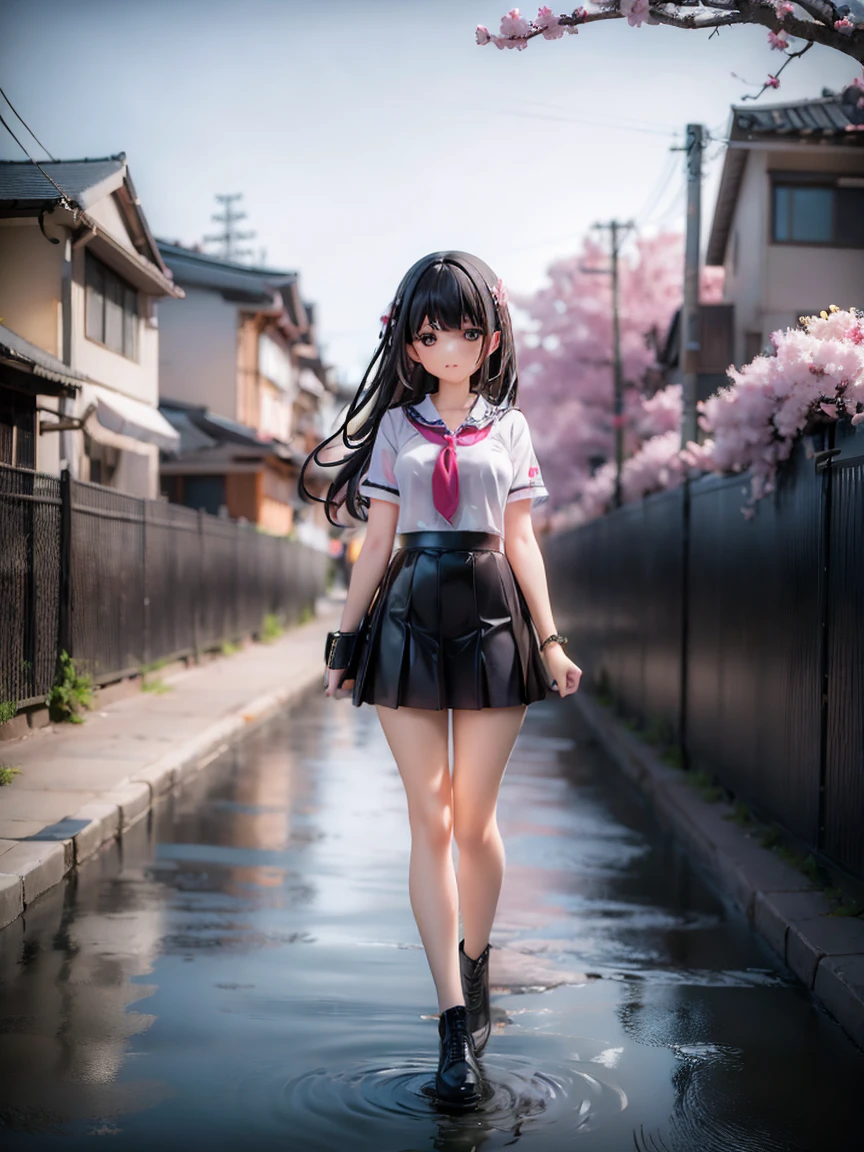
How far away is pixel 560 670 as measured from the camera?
380cm

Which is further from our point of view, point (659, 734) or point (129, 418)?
point (129, 418)

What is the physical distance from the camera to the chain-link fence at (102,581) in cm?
984

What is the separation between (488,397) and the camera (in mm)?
4043

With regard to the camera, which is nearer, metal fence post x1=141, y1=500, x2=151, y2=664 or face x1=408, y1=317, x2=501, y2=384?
face x1=408, y1=317, x2=501, y2=384

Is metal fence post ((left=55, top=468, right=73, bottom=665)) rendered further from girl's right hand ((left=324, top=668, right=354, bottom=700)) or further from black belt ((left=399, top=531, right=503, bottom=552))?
black belt ((left=399, top=531, right=503, bottom=552))

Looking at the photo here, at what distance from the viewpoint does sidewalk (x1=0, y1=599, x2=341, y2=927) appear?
6.18m

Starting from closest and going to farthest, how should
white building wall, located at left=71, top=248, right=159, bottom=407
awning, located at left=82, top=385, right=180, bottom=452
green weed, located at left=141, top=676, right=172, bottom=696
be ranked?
green weed, located at left=141, top=676, right=172, bottom=696
white building wall, located at left=71, top=248, right=159, bottom=407
awning, located at left=82, top=385, right=180, bottom=452

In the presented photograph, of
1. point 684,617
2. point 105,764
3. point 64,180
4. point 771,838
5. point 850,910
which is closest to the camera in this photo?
point 850,910

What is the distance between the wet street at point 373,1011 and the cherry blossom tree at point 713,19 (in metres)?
3.74

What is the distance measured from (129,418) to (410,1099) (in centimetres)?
1464

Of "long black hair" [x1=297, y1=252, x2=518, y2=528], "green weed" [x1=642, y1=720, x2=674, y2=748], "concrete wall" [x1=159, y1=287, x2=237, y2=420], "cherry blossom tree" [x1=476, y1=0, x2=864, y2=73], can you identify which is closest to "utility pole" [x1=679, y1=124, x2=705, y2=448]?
"green weed" [x1=642, y1=720, x2=674, y2=748]

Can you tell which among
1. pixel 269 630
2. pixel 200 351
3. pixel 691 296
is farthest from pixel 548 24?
pixel 200 351

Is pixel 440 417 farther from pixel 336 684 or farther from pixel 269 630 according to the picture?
pixel 269 630

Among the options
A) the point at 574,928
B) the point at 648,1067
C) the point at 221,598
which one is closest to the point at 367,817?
Answer: the point at 574,928
